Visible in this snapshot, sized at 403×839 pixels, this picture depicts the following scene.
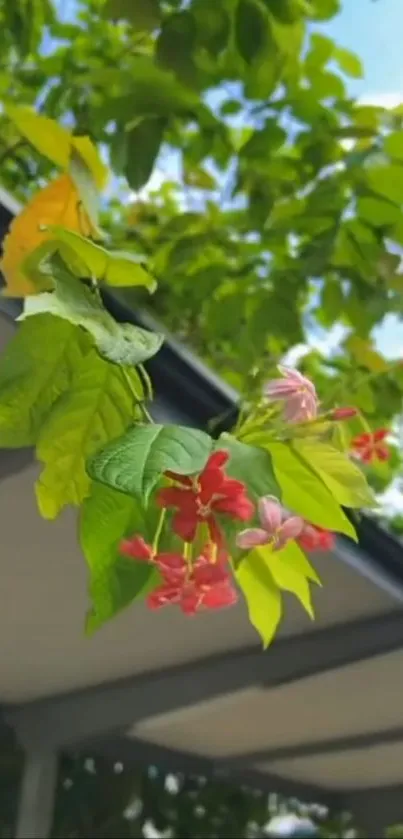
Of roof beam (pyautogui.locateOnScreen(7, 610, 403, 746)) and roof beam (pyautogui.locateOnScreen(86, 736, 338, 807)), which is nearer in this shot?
roof beam (pyautogui.locateOnScreen(7, 610, 403, 746))

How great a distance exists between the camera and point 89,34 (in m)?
1.43

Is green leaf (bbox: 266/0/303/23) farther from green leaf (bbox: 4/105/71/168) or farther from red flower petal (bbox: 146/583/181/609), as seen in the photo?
red flower petal (bbox: 146/583/181/609)

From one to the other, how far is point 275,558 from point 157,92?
61 centimetres

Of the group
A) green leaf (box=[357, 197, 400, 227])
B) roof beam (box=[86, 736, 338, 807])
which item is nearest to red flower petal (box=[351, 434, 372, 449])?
green leaf (box=[357, 197, 400, 227])

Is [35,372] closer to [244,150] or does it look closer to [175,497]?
[175,497]

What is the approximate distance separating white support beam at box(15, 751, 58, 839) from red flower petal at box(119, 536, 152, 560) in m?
1.33

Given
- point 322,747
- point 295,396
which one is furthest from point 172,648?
point 295,396

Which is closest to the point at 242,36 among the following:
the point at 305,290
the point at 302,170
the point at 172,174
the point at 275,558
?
the point at 302,170

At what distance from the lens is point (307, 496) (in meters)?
0.52

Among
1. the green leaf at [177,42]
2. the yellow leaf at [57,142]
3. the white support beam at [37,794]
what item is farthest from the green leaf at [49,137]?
the white support beam at [37,794]

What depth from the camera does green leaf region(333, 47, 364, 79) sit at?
44.6 inches

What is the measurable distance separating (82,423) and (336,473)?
0.44 feet

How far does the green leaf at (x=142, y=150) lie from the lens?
1.00 meters

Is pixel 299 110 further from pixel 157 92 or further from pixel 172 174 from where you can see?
pixel 172 174
